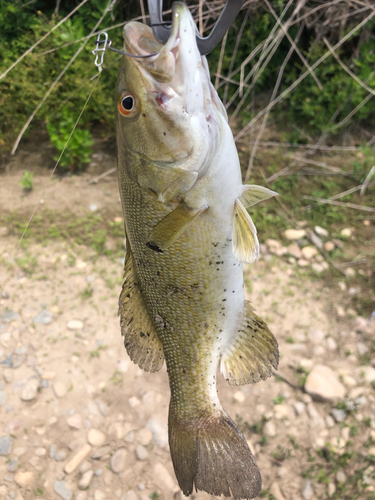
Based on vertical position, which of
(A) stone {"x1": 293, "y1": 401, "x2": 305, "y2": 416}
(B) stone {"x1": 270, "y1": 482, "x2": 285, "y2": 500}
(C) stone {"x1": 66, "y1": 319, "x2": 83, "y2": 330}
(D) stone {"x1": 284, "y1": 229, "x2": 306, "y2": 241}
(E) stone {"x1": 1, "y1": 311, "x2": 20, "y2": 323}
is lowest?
(B) stone {"x1": 270, "y1": 482, "x2": 285, "y2": 500}

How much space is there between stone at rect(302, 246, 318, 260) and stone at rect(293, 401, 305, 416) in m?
1.40

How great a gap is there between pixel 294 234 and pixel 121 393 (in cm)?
225

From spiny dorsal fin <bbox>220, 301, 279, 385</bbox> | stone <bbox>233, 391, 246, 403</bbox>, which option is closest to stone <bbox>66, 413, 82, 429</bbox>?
stone <bbox>233, 391, 246, 403</bbox>

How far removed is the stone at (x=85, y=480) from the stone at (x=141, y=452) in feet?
1.03

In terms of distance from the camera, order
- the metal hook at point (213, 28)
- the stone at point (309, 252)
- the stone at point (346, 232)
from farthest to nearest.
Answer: the stone at point (346, 232) → the stone at point (309, 252) → the metal hook at point (213, 28)

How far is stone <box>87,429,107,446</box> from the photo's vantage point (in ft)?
7.65

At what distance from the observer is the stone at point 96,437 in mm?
2331

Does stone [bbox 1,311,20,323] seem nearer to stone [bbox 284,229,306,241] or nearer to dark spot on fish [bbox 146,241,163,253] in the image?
dark spot on fish [bbox 146,241,163,253]

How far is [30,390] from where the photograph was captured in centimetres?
250

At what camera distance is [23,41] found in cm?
366

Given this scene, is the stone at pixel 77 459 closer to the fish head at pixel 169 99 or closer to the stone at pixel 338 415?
the stone at pixel 338 415

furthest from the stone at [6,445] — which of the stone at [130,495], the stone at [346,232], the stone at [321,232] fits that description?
the stone at [346,232]

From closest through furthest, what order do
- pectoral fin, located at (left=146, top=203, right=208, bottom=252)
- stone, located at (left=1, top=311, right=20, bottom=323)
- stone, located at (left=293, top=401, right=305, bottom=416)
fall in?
1. pectoral fin, located at (left=146, top=203, right=208, bottom=252)
2. stone, located at (left=293, top=401, right=305, bottom=416)
3. stone, located at (left=1, top=311, right=20, bottom=323)

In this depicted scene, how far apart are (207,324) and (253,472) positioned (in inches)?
23.9
